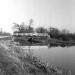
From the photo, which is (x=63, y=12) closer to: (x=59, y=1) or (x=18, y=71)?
(x=59, y=1)

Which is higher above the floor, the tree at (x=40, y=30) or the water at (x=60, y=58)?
the tree at (x=40, y=30)

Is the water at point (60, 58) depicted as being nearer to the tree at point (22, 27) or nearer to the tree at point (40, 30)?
the tree at point (22, 27)

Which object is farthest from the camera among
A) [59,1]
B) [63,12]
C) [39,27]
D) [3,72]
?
[39,27]

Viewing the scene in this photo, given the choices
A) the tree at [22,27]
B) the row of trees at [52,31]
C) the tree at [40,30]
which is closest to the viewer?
the row of trees at [52,31]

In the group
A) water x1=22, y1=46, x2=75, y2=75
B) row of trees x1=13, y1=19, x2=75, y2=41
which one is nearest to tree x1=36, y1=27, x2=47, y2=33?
row of trees x1=13, y1=19, x2=75, y2=41

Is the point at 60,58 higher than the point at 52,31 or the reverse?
the reverse

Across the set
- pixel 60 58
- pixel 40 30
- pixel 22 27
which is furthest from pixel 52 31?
pixel 60 58

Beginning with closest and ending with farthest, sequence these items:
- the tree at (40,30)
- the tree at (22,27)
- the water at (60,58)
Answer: the water at (60,58), the tree at (22,27), the tree at (40,30)

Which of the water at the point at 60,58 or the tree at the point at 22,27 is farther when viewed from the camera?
the tree at the point at 22,27

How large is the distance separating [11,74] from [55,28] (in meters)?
23.4

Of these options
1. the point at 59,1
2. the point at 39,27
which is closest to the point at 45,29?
the point at 39,27

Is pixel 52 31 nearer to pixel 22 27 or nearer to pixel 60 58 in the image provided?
pixel 22 27

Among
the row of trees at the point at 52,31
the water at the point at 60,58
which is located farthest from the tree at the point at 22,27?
the water at the point at 60,58

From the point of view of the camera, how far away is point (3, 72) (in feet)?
8.79
